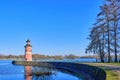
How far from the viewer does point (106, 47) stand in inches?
2296

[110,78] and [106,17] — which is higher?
[106,17]

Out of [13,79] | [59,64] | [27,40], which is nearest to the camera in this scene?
[13,79]

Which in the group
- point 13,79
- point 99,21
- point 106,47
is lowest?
point 13,79

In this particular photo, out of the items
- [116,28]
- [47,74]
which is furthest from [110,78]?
[116,28]

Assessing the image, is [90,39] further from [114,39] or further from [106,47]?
[114,39]

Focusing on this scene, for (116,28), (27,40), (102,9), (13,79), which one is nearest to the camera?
(13,79)

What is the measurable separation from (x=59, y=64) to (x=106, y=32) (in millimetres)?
11368

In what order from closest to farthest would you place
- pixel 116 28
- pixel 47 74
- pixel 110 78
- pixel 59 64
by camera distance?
pixel 110 78
pixel 47 74
pixel 116 28
pixel 59 64

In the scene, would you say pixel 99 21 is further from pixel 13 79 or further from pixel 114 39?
pixel 13 79

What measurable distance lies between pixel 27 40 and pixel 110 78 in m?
61.1

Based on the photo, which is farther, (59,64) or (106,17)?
(59,64)

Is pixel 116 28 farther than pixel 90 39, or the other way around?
pixel 90 39

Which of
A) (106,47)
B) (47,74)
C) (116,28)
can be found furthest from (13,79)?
(106,47)

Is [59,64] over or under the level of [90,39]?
under
